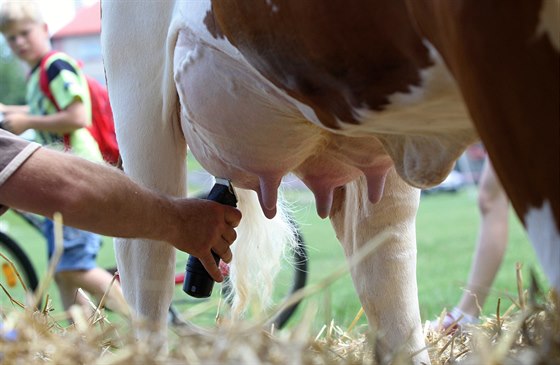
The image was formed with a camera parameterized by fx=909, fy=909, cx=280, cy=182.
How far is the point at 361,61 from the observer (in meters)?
1.30

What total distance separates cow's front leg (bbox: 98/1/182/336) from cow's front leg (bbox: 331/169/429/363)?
0.40m

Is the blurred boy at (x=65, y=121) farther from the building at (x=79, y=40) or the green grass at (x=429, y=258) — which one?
the building at (x=79, y=40)

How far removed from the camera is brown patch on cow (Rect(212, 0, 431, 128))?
123 centimetres

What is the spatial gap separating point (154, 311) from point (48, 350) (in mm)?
731

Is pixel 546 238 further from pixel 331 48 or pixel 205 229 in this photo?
pixel 205 229

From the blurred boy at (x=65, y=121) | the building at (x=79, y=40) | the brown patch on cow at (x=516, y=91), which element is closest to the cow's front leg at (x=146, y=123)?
the brown patch on cow at (x=516, y=91)

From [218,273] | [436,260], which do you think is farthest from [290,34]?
[436,260]

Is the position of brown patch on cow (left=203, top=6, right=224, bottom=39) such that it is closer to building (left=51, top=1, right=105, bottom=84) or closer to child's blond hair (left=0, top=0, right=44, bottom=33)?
child's blond hair (left=0, top=0, right=44, bottom=33)

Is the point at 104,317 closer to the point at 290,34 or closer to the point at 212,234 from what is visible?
the point at 212,234

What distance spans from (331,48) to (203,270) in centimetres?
68

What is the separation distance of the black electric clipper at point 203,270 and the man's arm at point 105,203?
157 millimetres

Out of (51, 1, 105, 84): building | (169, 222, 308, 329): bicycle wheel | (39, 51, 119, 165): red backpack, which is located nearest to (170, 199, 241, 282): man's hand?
(169, 222, 308, 329): bicycle wheel

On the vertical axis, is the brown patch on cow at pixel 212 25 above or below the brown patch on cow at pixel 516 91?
below

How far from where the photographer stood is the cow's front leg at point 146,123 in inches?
74.6
